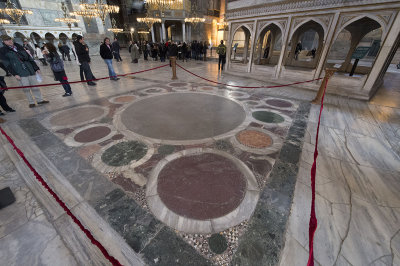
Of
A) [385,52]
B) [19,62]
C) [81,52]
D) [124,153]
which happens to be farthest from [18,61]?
[385,52]

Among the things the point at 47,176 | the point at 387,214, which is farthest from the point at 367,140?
the point at 47,176

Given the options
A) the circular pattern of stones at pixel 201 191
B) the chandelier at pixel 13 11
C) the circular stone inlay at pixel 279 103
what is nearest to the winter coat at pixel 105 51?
the circular pattern of stones at pixel 201 191

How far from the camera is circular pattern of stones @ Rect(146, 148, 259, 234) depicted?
6.84 feet

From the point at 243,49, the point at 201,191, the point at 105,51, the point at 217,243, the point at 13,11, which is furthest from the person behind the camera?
the point at 243,49

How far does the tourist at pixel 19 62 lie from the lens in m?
4.22

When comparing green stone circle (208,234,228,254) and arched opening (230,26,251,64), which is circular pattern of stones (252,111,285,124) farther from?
arched opening (230,26,251,64)

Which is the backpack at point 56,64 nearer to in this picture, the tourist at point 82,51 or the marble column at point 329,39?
the tourist at point 82,51

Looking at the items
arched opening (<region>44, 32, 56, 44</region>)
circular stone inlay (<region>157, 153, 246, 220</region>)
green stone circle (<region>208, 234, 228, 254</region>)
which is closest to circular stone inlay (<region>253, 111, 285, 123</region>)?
circular stone inlay (<region>157, 153, 246, 220</region>)

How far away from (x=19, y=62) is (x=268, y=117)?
7.20m

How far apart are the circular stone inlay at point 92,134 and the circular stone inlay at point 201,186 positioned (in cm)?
204

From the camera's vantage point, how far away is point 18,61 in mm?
4461

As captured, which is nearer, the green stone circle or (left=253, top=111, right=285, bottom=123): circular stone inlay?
the green stone circle

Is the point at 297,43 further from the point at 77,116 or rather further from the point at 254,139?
the point at 77,116

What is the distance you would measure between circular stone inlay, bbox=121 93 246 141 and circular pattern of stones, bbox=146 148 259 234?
94cm
